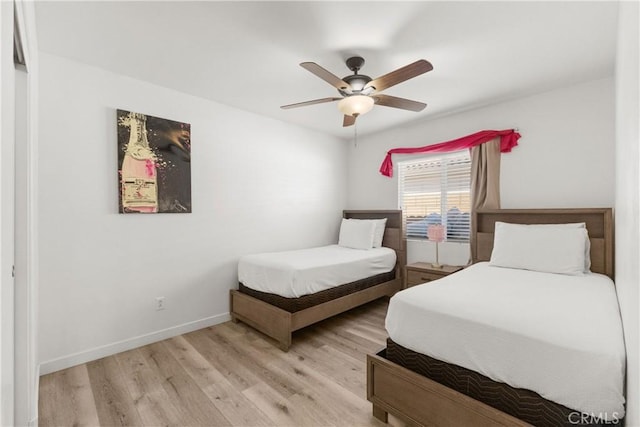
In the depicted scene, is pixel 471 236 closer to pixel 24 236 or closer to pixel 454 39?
pixel 454 39

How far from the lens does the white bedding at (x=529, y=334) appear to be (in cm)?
109

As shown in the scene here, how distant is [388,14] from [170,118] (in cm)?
221

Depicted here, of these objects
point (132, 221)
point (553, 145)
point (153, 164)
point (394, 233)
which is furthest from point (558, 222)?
point (132, 221)

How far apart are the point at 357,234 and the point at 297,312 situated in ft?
5.63

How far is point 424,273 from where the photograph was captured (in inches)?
131

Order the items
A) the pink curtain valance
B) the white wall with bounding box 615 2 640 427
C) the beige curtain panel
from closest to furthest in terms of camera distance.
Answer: the white wall with bounding box 615 2 640 427, the pink curtain valance, the beige curtain panel

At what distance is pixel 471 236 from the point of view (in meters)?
3.30

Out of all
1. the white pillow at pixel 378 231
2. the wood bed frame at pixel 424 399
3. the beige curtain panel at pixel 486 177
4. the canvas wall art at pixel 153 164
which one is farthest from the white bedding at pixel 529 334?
the canvas wall art at pixel 153 164

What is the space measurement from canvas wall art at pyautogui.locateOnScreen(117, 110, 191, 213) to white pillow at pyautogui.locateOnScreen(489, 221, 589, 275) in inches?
122

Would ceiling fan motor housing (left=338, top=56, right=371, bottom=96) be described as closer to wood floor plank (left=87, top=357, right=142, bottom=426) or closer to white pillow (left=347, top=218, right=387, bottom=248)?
white pillow (left=347, top=218, right=387, bottom=248)

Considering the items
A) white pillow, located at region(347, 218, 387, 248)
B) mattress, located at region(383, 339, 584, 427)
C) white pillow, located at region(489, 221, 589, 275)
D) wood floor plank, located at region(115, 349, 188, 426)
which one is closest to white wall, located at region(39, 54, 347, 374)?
wood floor plank, located at region(115, 349, 188, 426)

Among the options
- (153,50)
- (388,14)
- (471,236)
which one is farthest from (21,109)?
(471,236)

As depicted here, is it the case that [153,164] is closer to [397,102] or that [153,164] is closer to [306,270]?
[306,270]

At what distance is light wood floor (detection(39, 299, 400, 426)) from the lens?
5.73 feet
